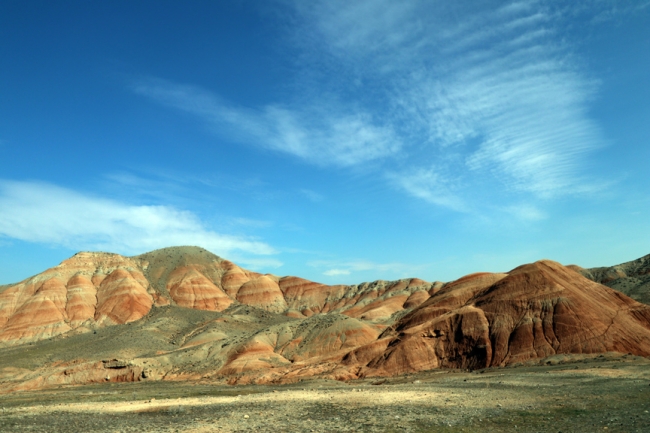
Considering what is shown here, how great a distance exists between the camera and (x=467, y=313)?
57844 millimetres

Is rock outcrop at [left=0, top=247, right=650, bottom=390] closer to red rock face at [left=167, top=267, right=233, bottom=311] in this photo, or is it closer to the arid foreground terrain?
the arid foreground terrain

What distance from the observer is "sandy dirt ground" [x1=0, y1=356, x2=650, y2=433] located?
871 inches

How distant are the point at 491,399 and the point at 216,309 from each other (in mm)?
113435

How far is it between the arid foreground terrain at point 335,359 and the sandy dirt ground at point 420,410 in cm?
15

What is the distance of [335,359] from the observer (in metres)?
65.1

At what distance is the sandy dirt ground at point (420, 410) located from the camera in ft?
72.6

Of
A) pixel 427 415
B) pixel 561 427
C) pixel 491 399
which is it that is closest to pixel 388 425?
pixel 427 415

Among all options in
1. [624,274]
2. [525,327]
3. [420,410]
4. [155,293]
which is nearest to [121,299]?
[155,293]

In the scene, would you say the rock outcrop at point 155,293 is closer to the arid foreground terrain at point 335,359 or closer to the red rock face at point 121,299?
the red rock face at point 121,299

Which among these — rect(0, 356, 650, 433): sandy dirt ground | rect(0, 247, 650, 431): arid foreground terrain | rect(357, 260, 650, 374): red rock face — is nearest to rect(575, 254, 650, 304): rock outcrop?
rect(0, 247, 650, 431): arid foreground terrain

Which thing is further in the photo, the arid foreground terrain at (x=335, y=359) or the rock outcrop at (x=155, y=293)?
the rock outcrop at (x=155, y=293)

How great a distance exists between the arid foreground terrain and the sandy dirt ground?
0.15m

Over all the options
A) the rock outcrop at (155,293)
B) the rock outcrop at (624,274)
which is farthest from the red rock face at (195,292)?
the rock outcrop at (624,274)

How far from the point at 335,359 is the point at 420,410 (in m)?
40.1
